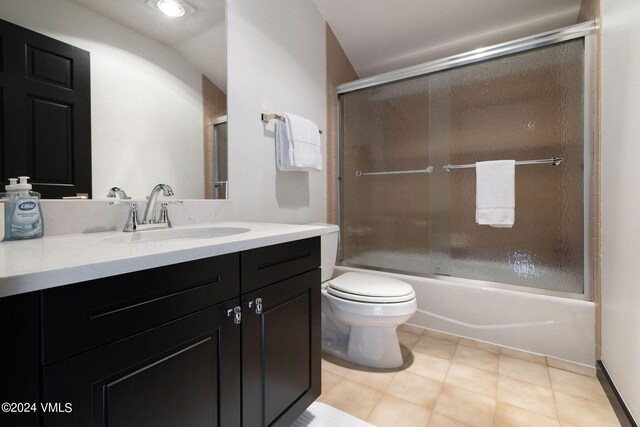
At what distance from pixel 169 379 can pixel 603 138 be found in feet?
6.41

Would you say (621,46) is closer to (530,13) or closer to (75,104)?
(530,13)

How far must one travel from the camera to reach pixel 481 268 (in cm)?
196

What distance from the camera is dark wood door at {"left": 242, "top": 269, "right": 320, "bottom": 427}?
0.83 metres

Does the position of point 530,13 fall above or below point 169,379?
above

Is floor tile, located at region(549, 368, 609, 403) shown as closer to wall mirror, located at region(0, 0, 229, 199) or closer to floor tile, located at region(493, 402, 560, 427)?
floor tile, located at region(493, 402, 560, 427)

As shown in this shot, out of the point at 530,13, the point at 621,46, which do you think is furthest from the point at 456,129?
the point at 621,46

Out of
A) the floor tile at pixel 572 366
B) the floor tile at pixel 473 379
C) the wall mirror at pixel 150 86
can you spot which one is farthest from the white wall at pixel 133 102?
the floor tile at pixel 572 366

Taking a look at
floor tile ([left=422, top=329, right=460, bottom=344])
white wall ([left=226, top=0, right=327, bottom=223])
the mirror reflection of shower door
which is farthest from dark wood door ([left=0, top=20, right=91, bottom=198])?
floor tile ([left=422, top=329, right=460, bottom=344])

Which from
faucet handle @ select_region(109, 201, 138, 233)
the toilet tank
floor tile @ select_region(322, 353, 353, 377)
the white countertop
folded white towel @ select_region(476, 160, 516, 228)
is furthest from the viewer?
the toilet tank

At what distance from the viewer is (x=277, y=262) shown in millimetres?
923

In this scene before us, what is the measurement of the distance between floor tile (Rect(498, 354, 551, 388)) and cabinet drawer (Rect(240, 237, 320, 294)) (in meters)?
1.18

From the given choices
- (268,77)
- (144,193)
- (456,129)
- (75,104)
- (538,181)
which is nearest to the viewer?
(75,104)

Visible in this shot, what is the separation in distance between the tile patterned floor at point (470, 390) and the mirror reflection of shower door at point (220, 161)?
1051 mm

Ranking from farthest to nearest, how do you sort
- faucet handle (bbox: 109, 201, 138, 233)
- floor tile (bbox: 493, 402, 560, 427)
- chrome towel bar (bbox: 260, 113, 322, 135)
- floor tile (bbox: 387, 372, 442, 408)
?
chrome towel bar (bbox: 260, 113, 322, 135)
floor tile (bbox: 387, 372, 442, 408)
floor tile (bbox: 493, 402, 560, 427)
faucet handle (bbox: 109, 201, 138, 233)
